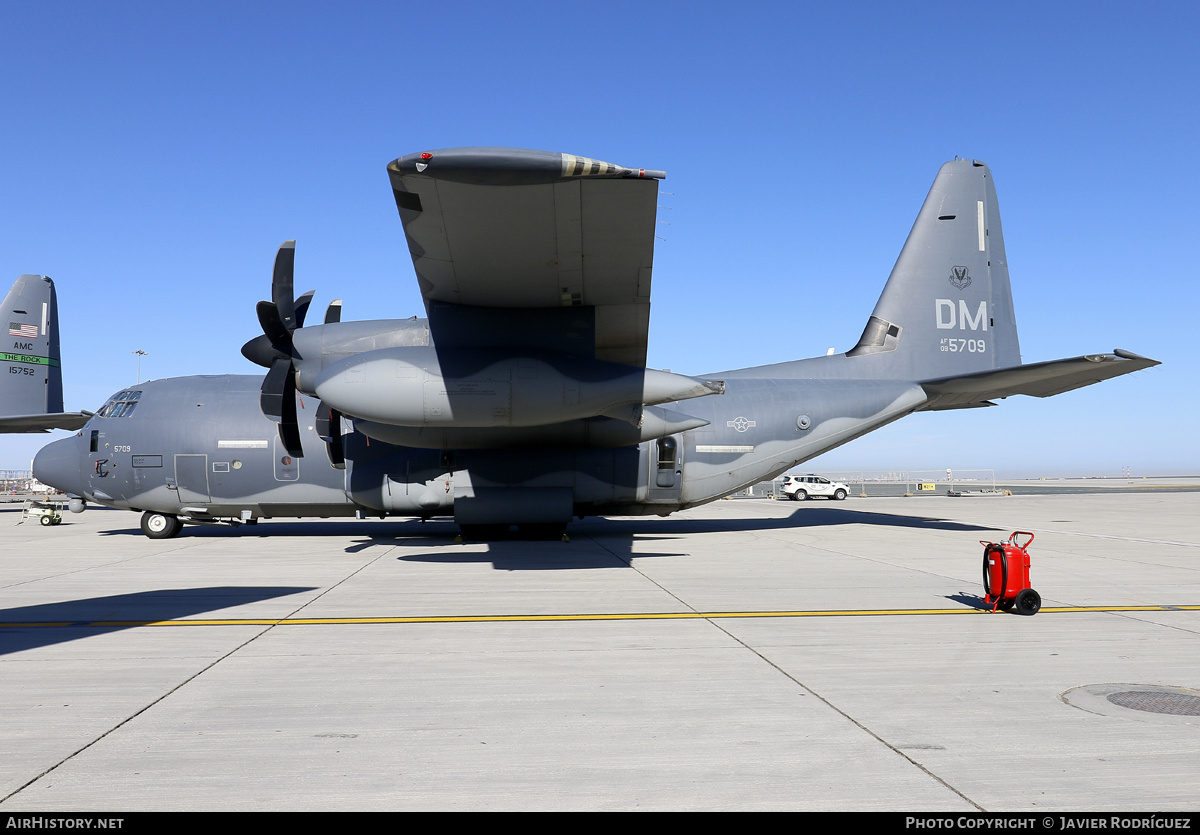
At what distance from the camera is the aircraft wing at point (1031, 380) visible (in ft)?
47.1

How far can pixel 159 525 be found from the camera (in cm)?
1830

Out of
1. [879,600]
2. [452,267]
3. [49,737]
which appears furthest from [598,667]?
[452,267]

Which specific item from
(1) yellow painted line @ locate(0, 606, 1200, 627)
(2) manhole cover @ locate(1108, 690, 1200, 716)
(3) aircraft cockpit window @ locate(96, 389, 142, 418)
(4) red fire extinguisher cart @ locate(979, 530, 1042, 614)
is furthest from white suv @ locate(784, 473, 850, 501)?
(2) manhole cover @ locate(1108, 690, 1200, 716)

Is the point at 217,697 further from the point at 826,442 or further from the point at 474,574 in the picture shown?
the point at 826,442

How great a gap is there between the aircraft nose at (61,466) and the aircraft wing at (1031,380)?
2049cm

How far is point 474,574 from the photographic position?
1166cm

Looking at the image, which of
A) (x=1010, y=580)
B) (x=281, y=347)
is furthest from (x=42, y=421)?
(x=1010, y=580)

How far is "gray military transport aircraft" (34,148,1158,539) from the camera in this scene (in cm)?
975

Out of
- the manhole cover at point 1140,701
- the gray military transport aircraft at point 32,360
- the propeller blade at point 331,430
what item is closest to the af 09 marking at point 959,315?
the propeller blade at point 331,430

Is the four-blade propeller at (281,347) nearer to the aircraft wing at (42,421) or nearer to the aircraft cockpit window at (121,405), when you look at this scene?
the aircraft cockpit window at (121,405)

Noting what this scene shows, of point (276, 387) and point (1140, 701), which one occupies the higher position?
point (276, 387)

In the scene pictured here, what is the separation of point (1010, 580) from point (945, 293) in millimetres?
12890

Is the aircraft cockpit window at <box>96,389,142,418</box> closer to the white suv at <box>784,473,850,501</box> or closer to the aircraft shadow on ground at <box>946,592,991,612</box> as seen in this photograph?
the aircraft shadow on ground at <box>946,592,991,612</box>

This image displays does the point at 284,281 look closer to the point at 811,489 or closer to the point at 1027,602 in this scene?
the point at 1027,602
